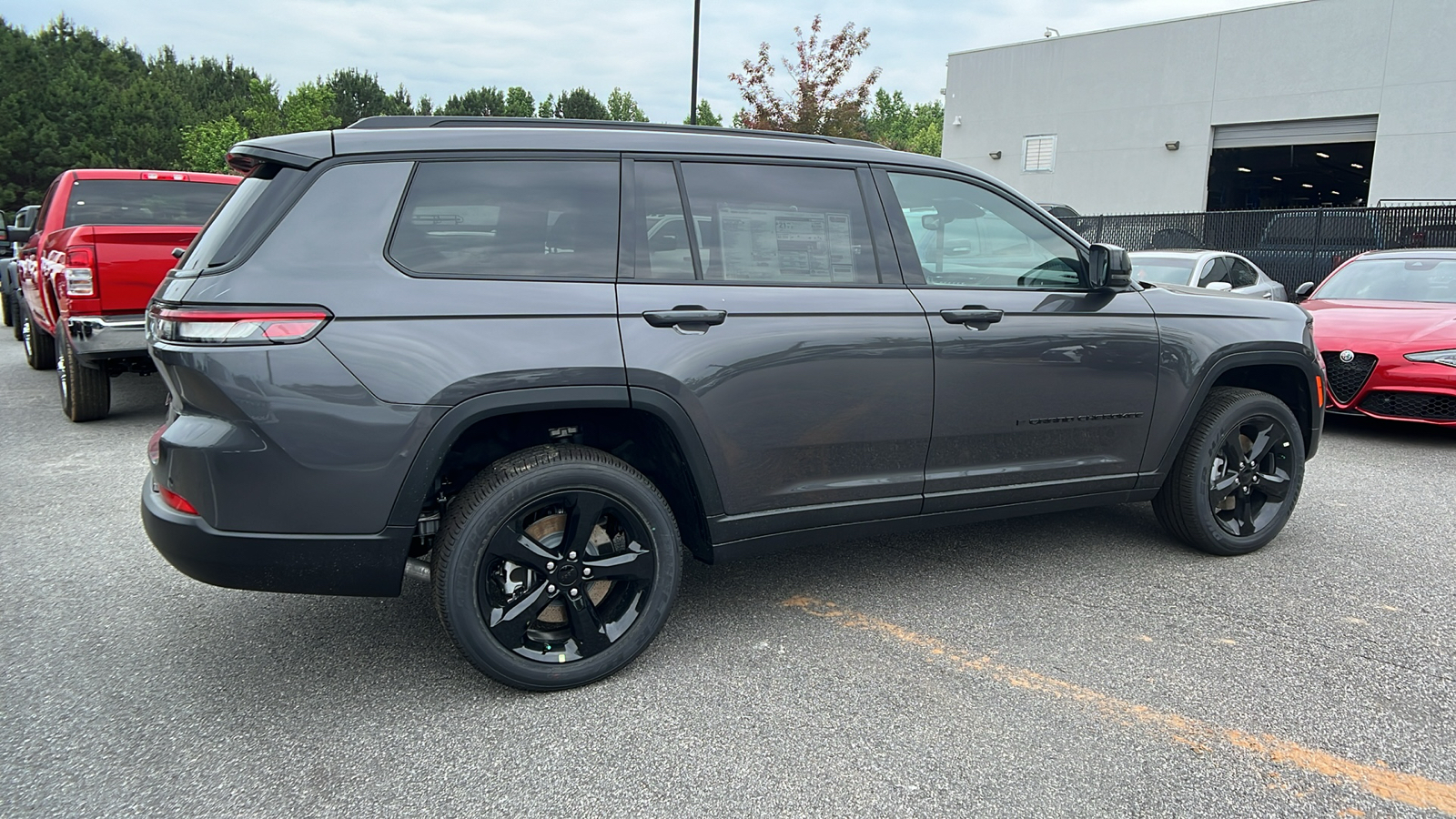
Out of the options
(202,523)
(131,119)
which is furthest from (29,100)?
(202,523)

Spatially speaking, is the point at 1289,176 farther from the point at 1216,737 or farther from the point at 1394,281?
the point at 1216,737

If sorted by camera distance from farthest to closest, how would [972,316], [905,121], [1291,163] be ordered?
[905,121] < [1291,163] < [972,316]

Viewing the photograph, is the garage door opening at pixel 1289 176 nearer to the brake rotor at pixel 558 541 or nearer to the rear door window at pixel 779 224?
the rear door window at pixel 779 224

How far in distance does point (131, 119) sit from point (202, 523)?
61.6 metres

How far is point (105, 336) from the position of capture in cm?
632

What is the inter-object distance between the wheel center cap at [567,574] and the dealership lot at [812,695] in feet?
1.25

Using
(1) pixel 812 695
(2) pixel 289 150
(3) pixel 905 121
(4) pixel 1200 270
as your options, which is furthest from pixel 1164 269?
(3) pixel 905 121

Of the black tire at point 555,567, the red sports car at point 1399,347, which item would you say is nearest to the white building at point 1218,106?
the red sports car at point 1399,347

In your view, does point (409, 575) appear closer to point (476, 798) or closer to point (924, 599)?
point (476, 798)

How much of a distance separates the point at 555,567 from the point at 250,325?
1.14 metres

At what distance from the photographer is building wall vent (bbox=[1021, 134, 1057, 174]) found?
26.3 metres

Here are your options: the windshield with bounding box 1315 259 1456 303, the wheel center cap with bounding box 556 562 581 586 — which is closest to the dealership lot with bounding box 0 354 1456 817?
the wheel center cap with bounding box 556 562 581 586

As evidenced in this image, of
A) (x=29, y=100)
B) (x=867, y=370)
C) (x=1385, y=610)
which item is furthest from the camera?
(x=29, y=100)

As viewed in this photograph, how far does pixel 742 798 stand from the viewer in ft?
7.87
